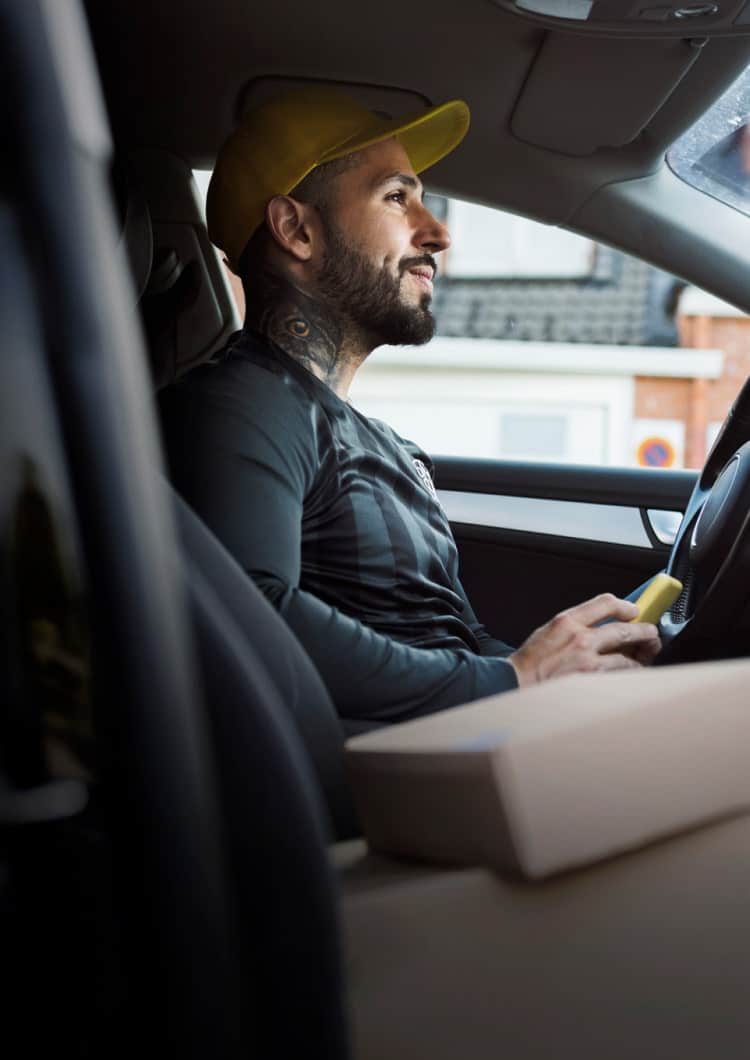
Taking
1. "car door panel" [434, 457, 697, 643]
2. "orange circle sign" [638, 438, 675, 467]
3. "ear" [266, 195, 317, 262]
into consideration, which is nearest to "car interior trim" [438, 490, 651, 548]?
"car door panel" [434, 457, 697, 643]

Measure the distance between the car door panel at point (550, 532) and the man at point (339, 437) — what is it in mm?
547

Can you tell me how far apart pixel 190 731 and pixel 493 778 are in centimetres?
23

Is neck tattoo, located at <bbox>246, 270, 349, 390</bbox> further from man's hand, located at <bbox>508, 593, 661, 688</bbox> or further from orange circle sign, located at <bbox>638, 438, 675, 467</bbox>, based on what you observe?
orange circle sign, located at <bbox>638, 438, 675, 467</bbox>

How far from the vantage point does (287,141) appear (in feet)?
5.89

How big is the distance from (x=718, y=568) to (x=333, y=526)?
0.48m

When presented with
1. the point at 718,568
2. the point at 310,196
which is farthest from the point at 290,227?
the point at 718,568

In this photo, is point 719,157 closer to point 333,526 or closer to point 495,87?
point 495,87

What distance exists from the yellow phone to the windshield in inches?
31.1

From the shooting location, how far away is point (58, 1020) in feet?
2.17

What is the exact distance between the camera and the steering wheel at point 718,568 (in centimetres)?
151

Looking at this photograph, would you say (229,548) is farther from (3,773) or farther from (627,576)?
(627,576)

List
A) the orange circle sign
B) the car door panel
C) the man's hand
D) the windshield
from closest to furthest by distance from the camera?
the man's hand < the windshield < the car door panel < the orange circle sign

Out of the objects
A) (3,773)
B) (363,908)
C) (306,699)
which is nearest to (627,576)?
(306,699)

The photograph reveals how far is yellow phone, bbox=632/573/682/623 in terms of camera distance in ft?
5.18
